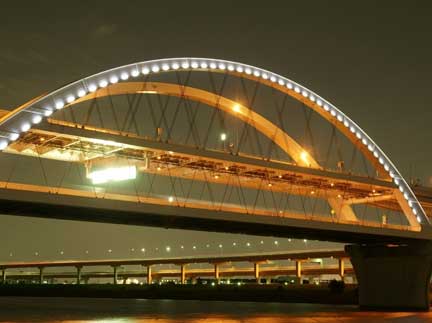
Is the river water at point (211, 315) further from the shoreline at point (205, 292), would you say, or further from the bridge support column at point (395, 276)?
the shoreline at point (205, 292)

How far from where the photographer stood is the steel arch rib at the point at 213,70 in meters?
36.2

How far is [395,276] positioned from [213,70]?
25638mm

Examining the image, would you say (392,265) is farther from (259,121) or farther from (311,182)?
(259,121)

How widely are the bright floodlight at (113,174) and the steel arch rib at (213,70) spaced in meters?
6.51

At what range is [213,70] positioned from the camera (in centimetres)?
4834

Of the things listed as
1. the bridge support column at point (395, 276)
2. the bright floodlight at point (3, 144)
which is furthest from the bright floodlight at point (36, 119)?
the bridge support column at point (395, 276)

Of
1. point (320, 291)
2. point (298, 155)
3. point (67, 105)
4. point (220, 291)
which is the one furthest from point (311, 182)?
point (220, 291)

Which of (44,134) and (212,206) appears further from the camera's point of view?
(212,206)

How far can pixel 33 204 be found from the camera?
3569 centimetres

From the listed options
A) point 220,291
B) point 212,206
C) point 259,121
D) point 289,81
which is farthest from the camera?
point 220,291

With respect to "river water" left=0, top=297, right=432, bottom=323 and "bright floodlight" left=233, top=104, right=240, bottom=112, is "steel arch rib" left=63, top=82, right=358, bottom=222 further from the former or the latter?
"river water" left=0, top=297, right=432, bottom=323

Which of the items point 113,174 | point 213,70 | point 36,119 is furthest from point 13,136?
point 213,70

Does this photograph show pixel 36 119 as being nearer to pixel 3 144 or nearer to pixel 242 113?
pixel 3 144

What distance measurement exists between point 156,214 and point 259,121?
71.7 ft
